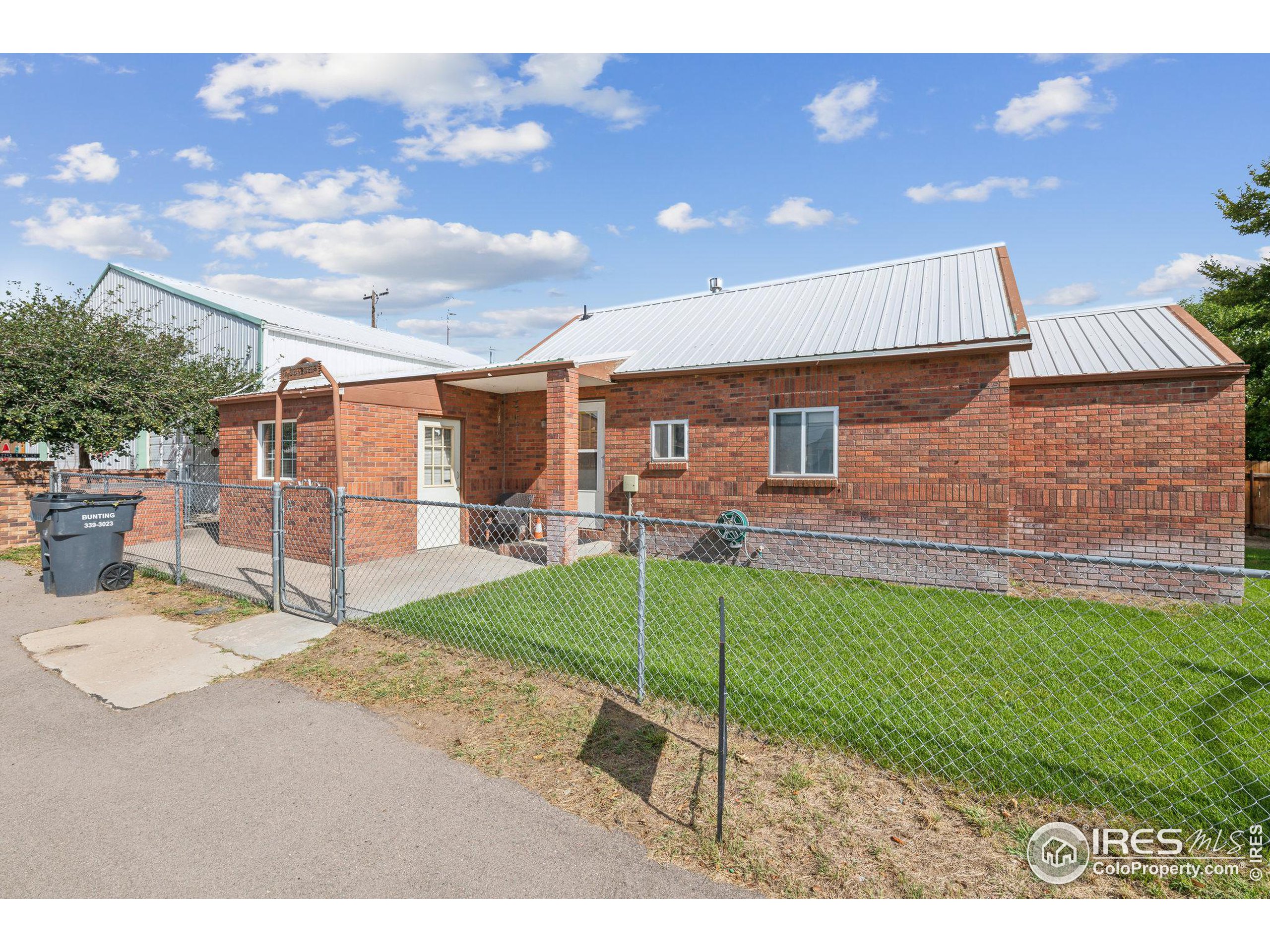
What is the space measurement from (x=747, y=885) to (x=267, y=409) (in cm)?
1201

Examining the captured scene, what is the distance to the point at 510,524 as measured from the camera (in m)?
11.9

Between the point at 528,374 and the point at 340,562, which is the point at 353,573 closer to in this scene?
the point at 340,562

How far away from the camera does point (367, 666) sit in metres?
5.47

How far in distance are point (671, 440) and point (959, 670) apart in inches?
256

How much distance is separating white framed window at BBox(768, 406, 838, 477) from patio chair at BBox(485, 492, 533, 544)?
4561 millimetres

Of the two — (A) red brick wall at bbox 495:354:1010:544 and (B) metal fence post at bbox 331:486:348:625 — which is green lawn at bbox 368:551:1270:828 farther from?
(A) red brick wall at bbox 495:354:1010:544

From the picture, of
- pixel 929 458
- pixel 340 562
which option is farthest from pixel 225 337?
pixel 929 458

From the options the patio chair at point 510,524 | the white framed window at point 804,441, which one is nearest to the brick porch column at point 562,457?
the patio chair at point 510,524

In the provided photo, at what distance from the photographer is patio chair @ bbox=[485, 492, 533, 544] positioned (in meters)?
11.5

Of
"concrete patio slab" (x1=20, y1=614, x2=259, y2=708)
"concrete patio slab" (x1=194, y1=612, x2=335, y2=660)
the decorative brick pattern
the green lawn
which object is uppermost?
the decorative brick pattern

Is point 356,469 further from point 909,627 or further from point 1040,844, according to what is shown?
point 1040,844

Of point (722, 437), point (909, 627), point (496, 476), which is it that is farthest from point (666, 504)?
point (909, 627)

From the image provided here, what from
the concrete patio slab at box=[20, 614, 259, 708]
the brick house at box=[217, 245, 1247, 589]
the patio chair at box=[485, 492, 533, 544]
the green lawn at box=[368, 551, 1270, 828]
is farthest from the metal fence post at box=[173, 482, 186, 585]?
the patio chair at box=[485, 492, 533, 544]

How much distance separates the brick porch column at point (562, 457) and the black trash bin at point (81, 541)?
598 cm
